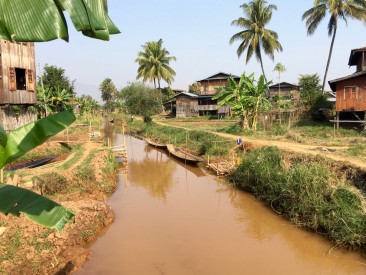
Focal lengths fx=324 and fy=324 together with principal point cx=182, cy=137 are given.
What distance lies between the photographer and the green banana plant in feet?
10.6

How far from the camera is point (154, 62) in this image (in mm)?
46500

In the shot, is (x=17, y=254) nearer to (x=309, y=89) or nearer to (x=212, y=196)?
(x=212, y=196)

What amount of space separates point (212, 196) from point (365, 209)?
21.6 feet

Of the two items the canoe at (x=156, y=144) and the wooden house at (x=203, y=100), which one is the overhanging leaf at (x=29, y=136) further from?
the wooden house at (x=203, y=100)

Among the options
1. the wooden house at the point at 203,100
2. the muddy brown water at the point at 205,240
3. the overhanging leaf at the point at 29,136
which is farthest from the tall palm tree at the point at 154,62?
the overhanging leaf at the point at 29,136

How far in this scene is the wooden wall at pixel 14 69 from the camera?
16.3m

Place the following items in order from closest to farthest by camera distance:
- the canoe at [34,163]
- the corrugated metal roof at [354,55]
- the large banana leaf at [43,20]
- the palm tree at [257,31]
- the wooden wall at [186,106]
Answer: the large banana leaf at [43,20], the canoe at [34,163], the corrugated metal roof at [354,55], the palm tree at [257,31], the wooden wall at [186,106]

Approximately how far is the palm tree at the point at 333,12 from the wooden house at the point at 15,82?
78.3 feet

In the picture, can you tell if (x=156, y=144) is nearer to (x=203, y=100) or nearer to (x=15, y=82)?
(x=15, y=82)

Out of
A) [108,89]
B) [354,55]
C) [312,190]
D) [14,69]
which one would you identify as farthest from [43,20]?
[108,89]

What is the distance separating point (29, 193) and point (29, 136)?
2.28 ft

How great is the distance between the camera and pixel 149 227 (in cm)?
1067

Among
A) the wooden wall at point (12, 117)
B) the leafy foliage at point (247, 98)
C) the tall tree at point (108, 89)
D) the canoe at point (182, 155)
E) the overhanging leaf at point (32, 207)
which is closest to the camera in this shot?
the overhanging leaf at point (32, 207)

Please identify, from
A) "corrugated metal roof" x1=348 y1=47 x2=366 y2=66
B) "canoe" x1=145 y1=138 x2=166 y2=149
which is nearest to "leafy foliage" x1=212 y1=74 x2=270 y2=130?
"canoe" x1=145 y1=138 x2=166 y2=149
